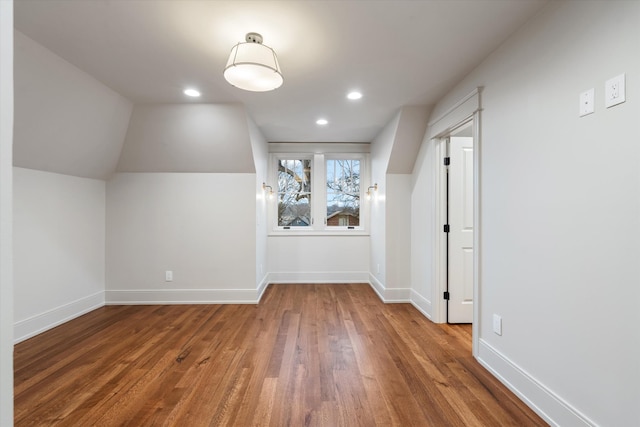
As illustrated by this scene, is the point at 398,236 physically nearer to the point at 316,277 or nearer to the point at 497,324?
the point at 316,277

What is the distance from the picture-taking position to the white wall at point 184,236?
3885 millimetres

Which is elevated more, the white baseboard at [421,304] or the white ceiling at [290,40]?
the white ceiling at [290,40]

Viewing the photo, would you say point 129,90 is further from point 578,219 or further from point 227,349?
point 578,219

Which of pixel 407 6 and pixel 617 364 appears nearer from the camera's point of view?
pixel 617 364

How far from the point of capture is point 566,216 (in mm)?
1577

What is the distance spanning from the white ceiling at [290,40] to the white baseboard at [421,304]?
2.35 m

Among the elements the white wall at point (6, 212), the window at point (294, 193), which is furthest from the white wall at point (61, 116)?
the window at point (294, 193)

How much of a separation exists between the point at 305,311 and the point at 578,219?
2834mm

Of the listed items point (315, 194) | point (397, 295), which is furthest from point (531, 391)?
point (315, 194)

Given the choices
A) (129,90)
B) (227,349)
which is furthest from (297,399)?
(129,90)

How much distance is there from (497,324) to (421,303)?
4.75ft

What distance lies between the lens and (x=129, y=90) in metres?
2.88

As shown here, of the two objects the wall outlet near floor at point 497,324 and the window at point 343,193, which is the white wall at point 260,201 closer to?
the window at point 343,193

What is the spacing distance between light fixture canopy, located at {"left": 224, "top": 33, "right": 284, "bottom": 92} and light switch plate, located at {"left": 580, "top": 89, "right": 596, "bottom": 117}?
172 cm
